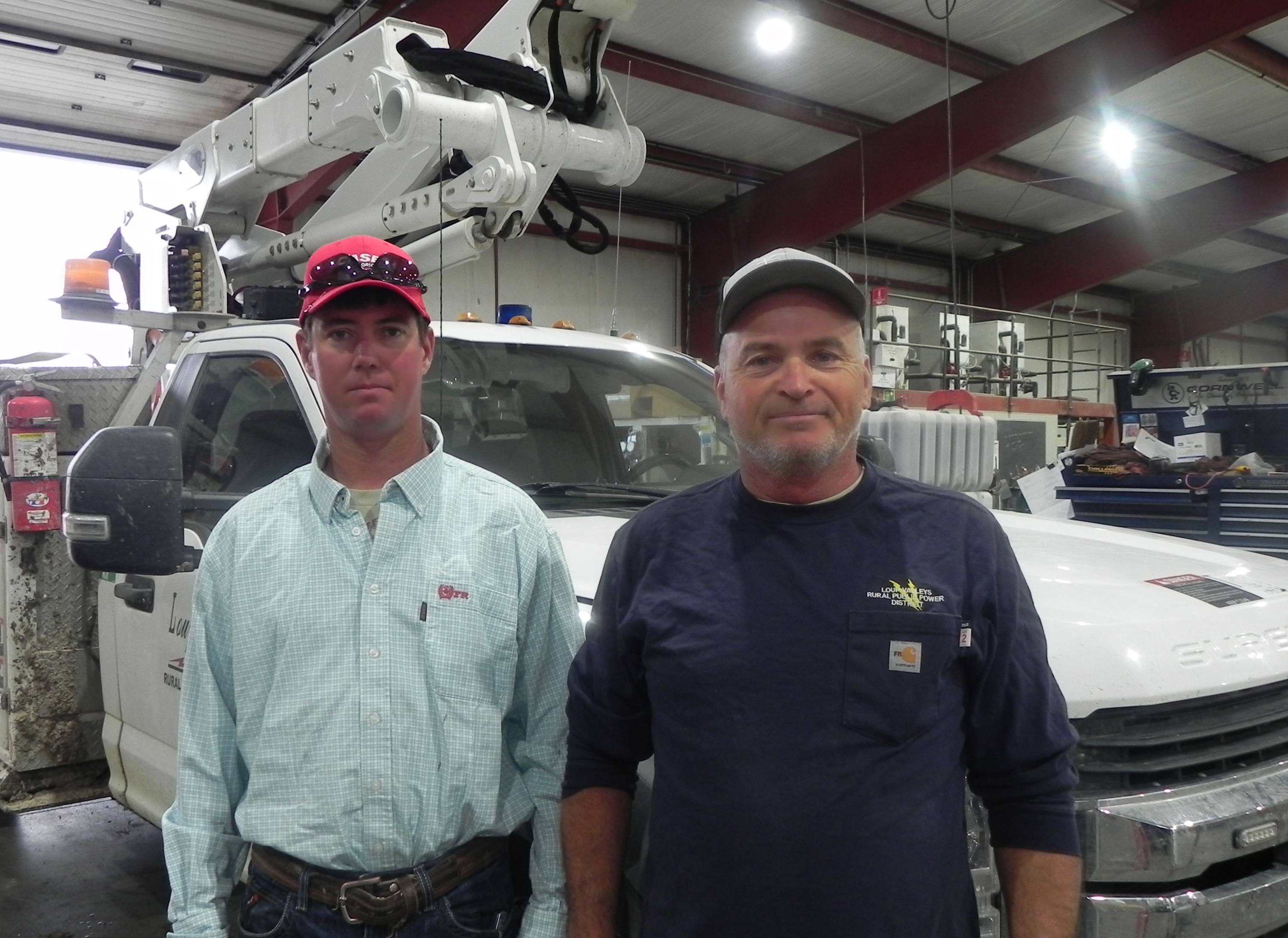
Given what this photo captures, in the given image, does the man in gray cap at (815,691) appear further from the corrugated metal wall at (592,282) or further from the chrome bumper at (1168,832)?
the corrugated metal wall at (592,282)

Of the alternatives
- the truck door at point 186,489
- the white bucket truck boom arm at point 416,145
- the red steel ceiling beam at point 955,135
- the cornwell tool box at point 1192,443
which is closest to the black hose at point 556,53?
the white bucket truck boom arm at point 416,145

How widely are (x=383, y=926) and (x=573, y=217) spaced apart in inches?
106

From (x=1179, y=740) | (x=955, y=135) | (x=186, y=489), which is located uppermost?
(x=955, y=135)

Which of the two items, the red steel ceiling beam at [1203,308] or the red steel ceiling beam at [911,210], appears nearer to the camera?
the red steel ceiling beam at [911,210]

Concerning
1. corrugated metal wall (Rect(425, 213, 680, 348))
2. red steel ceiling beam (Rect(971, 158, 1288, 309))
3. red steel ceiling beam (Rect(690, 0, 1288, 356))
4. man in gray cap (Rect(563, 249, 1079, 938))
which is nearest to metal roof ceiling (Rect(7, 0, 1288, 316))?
red steel ceiling beam (Rect(690, 0, 1288, 356))

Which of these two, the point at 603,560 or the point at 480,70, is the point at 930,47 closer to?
the point at 480,70

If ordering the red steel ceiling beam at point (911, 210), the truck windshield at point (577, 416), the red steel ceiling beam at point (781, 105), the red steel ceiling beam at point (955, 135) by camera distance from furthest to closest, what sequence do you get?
the red steel ceiling beam at point (911, 210) < the red steel ceiling beam at point (781, 105) < the red steel ceiling beam at point (955, 135) < the truck windshield at point (577, 416)

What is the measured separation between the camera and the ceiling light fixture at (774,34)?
31.5ft

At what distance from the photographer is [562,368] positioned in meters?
3.30

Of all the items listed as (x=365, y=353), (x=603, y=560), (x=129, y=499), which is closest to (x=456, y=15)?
(x=129, y=499)

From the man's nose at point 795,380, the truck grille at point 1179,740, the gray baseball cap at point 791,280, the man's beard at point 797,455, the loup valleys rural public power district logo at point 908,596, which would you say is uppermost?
the gray baseball cap at point 791,280

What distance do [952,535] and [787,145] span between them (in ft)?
41.4

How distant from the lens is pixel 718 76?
1121 cm

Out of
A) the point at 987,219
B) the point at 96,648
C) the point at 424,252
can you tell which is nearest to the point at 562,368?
the point at 424,252
